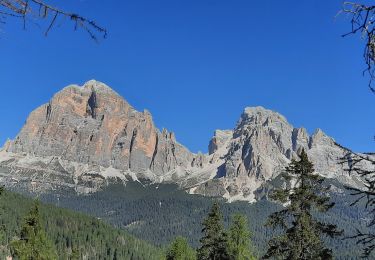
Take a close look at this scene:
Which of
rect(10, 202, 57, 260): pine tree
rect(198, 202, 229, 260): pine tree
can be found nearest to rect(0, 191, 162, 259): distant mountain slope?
rect(198, 202, 229, 260): pine tree

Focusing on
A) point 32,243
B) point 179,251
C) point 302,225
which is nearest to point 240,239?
point 179,251

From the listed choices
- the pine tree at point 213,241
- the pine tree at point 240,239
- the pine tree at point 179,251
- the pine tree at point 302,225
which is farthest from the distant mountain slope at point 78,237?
the pine tree at point 302,225

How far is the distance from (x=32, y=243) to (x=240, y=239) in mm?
18741

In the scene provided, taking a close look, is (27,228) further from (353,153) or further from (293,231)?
(353,153)

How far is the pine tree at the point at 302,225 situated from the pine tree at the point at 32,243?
14898mm

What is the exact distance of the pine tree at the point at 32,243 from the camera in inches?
1205

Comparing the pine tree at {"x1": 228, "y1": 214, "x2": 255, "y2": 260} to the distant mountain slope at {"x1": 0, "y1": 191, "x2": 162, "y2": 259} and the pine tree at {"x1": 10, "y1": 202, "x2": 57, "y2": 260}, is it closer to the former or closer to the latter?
the pine tree at {"x1": 10, "y1": 202, "x2": 57, "y2": 260}

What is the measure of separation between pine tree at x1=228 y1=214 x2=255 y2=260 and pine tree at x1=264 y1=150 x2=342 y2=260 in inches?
779

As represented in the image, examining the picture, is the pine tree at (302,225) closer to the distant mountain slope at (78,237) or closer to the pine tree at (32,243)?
the pine tree at (32,243)

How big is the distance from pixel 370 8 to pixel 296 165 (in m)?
18.7

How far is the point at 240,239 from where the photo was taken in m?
43.9

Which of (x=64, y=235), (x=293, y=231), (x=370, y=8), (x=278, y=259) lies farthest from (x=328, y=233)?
(x=64, y=235)

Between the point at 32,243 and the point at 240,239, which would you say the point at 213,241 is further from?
the point at 32,243

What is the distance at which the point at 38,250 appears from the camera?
1225 inches
